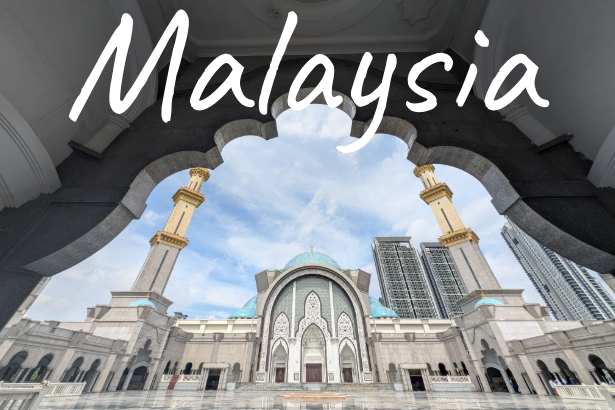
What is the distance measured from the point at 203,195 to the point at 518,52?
883 inches

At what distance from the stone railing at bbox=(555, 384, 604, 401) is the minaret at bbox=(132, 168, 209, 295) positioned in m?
20.1

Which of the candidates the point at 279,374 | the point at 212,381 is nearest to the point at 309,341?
the point at 279,374

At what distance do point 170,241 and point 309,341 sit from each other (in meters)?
13.4

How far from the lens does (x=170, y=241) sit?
19.0m

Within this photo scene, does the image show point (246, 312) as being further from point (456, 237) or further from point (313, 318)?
point (456, 237)

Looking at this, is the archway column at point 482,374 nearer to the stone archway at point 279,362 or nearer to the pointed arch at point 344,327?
the pointed arch at point 344,327

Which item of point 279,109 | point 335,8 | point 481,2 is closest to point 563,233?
point 481,2

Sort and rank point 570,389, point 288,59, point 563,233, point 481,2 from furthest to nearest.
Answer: point 570,389 → point 288,59 → point 481,2 → point 563,233

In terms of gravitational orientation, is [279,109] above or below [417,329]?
below

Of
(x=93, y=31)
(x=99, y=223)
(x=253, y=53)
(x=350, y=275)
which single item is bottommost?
(x=99, y=223)

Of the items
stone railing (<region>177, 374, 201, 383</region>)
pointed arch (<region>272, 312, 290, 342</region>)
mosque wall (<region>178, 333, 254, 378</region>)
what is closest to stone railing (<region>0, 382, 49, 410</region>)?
stone railing (<region>177, 374, 201, 383</region>)

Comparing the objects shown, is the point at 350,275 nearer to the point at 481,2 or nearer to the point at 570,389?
the point at 570,389

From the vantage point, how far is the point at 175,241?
1911 cm

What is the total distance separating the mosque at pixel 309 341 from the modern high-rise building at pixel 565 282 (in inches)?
1627
